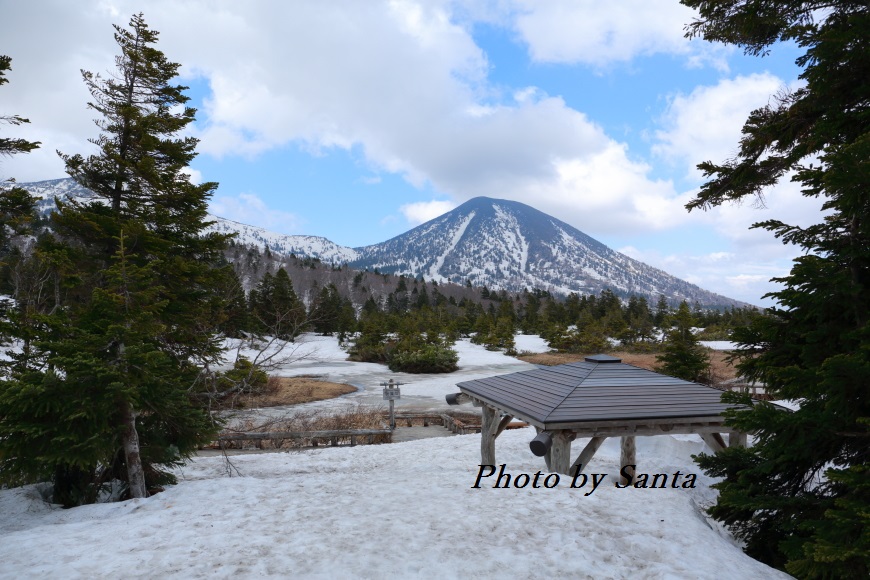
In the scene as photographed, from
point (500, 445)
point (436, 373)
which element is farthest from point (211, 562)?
point (436, 373)

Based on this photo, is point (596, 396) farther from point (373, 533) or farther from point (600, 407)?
point (373, 533)

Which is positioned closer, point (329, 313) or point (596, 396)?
point (596, 396)

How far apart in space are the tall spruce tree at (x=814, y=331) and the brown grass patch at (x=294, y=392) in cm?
2012

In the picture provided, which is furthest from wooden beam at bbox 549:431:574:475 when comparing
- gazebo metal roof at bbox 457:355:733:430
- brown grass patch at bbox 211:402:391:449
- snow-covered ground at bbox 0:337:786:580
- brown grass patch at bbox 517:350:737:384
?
brown grass patch at bbox 517:350:737:384

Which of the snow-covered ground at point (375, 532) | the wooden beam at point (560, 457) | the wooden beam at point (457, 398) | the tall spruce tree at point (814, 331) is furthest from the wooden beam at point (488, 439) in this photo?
the tall spruce tree at point (814, 331)

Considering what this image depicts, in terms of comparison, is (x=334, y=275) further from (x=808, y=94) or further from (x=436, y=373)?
(x=808, y=94)

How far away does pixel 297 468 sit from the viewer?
1120cm

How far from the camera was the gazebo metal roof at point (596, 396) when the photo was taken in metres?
6.98

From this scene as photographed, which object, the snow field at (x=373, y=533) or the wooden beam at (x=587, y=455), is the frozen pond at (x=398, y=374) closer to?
the snow field at (x=373, y=533)

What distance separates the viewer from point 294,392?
25.7 metres

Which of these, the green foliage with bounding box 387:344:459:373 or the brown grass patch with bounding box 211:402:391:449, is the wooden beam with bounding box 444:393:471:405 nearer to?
the brown grass patch with bounding box 211:402:391:449

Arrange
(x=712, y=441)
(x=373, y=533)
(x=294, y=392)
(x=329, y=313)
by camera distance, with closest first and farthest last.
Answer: (x=373, y=533)
(x=712, y=441)
(x=294, y=392)
(x=329, y=313)

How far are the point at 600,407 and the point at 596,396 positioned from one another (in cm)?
49

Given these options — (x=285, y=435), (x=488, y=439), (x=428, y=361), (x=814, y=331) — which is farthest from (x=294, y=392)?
(x=814, y=331)
